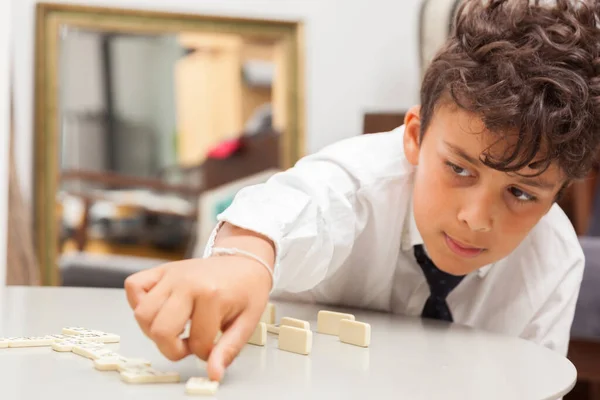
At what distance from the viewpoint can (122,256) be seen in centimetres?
259

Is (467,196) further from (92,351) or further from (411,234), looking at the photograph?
(92,351)

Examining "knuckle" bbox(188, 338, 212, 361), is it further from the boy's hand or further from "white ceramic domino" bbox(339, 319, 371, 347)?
"white ceramic domino" bbox(339, 319, 371, 347)

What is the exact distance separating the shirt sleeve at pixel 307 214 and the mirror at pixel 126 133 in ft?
5.03

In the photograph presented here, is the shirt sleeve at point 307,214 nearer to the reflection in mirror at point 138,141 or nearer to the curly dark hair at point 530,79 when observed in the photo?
the curly dark hair at point 530,79

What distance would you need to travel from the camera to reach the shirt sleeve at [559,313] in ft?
3.67

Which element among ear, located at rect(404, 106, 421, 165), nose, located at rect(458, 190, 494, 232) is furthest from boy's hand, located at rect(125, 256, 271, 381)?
ear, located at rect(404, 106, 421, 165)

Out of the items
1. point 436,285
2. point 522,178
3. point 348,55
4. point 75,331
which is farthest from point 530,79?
point 348,55

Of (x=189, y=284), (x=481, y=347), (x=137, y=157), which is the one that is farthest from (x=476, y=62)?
(x=137, y=157)

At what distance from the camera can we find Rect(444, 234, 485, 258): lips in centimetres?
103

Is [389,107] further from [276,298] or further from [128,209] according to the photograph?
[276,298]

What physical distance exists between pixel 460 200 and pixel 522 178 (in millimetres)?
75

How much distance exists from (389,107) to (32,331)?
2.24 meters

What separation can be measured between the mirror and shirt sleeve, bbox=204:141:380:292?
1.53 meters

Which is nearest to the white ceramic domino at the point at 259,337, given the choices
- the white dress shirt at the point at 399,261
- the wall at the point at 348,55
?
the white dress shirt at the point at 399,261
